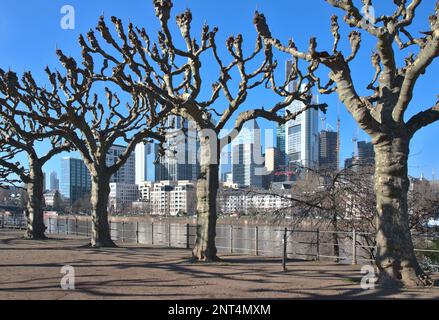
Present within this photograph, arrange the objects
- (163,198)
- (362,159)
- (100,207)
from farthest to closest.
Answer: (163,198) < (100,207) < (362,159)

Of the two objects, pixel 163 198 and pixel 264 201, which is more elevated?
pixel 264 201

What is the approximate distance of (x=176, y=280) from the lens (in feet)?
36.3

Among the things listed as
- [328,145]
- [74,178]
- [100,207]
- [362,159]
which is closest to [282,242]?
[362,159]

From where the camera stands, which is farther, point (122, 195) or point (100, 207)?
point (122, 195)

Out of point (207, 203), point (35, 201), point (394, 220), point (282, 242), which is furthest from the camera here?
point (35, 201)

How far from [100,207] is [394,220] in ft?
46.5

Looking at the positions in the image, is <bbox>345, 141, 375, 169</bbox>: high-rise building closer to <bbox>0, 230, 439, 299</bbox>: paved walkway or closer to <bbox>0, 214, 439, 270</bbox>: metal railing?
<bbox>0, 214, 439, 270</bbox>: metal railing

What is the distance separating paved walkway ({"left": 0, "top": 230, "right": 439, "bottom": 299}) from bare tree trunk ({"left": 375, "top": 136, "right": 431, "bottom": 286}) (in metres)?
0.65

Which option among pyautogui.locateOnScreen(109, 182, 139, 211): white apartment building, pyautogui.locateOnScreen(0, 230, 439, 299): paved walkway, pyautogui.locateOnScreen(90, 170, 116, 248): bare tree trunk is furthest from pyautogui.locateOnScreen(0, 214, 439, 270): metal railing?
pyautogui.locateOnScreen(109, 182, 139, 211): white apartment building

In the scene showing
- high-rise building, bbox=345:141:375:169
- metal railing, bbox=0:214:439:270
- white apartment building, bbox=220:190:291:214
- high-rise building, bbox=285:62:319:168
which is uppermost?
high-rise building, bbox=285:62:319:168

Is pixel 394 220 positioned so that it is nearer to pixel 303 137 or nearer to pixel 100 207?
pixel 100 207

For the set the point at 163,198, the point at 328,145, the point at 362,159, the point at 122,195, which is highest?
the point at 328,145

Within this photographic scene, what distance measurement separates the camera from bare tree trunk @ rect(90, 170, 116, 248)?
2127 cm
